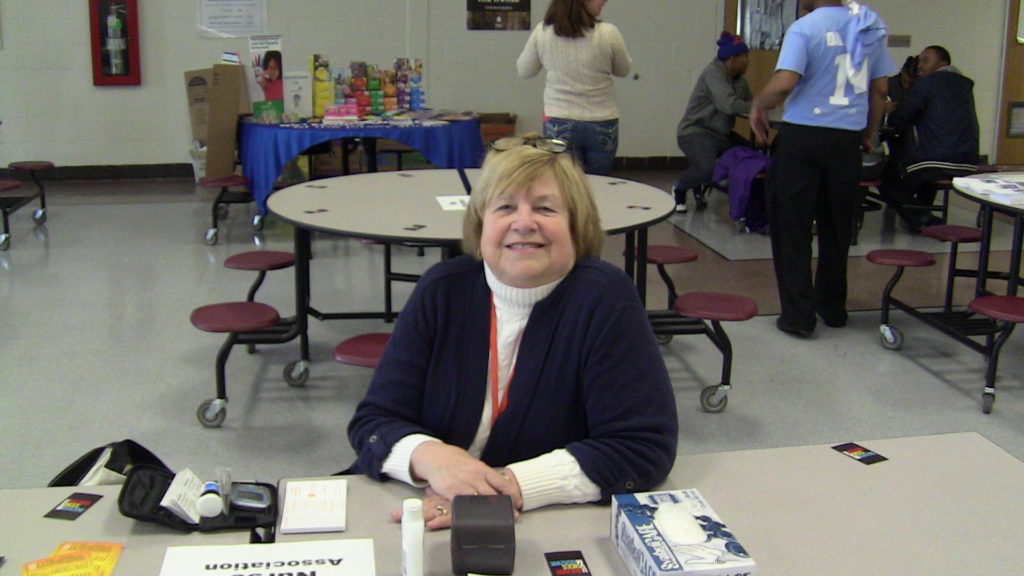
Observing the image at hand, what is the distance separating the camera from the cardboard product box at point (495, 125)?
26.5 ft

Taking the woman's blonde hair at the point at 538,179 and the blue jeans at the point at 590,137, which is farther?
the blue jeans at the point at 590,137

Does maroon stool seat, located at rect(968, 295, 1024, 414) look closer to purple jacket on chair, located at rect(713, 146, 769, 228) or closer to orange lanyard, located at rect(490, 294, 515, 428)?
orange lanyard, located at rect(490, 294, 515, 428)

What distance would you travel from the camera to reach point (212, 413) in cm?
334

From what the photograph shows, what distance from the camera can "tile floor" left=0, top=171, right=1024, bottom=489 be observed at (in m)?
3.26

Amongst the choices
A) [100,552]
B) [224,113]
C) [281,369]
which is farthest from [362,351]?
A: [224,113]

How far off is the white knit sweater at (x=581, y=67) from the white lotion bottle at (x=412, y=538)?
3.69 meters

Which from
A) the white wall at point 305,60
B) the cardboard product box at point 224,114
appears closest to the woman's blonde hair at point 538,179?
the cardboard product box at point 224,114

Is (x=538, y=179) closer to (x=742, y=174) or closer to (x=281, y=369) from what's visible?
(x=281, y=369)

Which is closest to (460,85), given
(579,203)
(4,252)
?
(4,252)

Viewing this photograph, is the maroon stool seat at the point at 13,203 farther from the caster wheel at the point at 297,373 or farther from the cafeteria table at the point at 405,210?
the caster wheel at the point at 297,373

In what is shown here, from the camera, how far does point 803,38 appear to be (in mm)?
4055

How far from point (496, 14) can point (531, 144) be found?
690 cm

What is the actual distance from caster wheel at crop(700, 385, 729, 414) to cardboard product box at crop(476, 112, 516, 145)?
192 inches

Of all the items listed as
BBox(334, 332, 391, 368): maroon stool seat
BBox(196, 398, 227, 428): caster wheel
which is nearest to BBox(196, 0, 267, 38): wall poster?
BBox(196, 398, 227, 428): caster wheel
